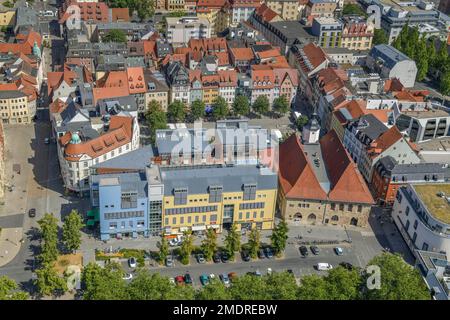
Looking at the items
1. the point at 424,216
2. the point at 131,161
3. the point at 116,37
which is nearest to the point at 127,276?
the point at 131,161

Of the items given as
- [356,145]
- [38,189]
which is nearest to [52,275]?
[38,189]

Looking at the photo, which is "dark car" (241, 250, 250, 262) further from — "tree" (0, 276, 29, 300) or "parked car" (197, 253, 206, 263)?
"tree" (0, 276, 29, 300)

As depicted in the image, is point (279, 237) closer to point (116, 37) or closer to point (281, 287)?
point (281, 287)

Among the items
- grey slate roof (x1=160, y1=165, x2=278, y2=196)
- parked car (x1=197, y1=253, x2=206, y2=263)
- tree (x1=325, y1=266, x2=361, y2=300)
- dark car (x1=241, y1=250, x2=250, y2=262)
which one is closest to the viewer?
tree (x1=325, y1=266, x2=361, y2=300)

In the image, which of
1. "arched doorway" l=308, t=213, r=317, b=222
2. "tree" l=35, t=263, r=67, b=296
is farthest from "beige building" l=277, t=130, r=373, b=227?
"tree" l=35, t=263, r=67, b=296

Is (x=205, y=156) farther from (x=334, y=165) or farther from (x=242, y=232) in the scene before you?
(x=334, y=165)

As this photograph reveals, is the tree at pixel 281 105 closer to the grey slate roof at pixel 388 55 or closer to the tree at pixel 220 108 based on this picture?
the tree at pixel 220 108
